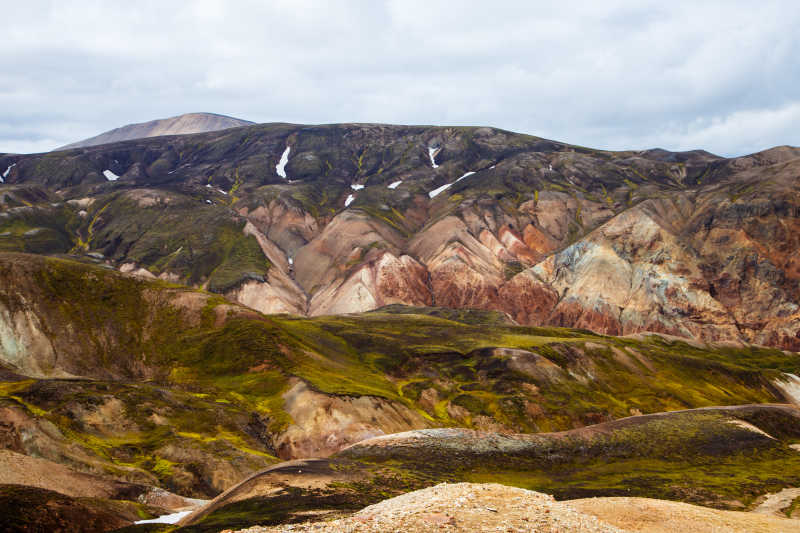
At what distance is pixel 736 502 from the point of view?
46.7m

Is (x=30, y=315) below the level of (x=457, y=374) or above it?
above

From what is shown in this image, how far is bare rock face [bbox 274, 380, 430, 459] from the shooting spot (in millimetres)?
76812

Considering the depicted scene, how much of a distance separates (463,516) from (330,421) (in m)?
58.7

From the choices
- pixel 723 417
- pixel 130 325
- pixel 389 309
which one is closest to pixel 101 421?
pixel 130 325

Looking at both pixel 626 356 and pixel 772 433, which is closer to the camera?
pixel 772 433

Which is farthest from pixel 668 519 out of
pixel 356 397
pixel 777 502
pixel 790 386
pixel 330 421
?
pixel 790 386

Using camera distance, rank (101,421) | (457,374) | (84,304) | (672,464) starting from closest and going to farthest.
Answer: (672,464)
(101,421)
(84,304)
(457,374)

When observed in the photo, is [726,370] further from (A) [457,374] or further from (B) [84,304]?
(B) [84,304]

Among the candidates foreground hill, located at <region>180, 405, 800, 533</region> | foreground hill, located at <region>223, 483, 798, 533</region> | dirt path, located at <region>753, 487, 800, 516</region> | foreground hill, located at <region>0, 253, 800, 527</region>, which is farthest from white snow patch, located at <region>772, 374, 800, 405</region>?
foreground hill, located at <region>223, 483, 798, 533</region>

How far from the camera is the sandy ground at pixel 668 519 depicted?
29844mm

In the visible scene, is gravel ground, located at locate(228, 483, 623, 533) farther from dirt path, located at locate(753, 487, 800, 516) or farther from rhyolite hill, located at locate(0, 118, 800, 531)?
dirt path, located at locate(753, 487, 800, 516)

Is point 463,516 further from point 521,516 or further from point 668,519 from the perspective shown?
point 668,519

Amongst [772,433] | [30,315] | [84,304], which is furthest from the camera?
[84,304]

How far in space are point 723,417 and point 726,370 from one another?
233ft
